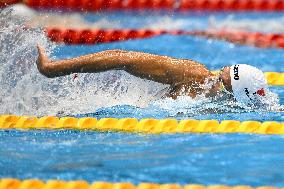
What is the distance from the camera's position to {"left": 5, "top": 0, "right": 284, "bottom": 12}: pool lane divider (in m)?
7.53

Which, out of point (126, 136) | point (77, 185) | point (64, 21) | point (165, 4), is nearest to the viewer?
point (77, 185)

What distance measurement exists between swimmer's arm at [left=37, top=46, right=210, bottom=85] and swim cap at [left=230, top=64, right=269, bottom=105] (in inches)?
8.0

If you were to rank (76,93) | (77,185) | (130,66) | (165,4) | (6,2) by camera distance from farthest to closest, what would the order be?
(165,4), (6,2), (76,93), (130,66), (77,185)

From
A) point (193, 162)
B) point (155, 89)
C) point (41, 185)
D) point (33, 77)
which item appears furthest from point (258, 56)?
point (41, 185)

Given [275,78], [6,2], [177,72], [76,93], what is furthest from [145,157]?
[6,2]

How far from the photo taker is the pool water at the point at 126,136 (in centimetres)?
295

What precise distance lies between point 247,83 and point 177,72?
0.46 meters

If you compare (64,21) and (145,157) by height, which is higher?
(64,21)

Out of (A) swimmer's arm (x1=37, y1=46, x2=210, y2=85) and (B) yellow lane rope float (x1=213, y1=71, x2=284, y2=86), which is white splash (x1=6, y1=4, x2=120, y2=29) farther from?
(A) swimmer's arm (x1=37, y1=46, x2=210, y2=85)

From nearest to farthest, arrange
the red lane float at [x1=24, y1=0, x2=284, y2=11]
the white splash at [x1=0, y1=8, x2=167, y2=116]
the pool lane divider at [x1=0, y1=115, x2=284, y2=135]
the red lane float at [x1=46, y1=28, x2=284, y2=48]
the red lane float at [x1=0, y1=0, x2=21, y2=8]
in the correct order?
the pool lane divider at [x1=0, y1=115, x2=284, y2=135] < the white splash at [x1=0, y1=8, x2=167, y2=116] < the red lane float at [x1=0, y1=0, x2=21, y2=8] < the red lane float at [x1=46, y1=28, x2=284, y2=48] < the red lane float at [x1=24, y1=0, x2=284, y2=11]

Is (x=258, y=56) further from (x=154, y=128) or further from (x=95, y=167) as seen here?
(x=95, y=167)

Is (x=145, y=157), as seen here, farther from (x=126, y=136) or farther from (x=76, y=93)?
(x=76, y=93)

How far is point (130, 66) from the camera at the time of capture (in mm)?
4355

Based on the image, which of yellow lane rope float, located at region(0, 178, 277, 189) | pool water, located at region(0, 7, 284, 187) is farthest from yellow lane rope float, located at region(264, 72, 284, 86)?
yellow lane rope float, located at region(0, 178, 277, 189)
